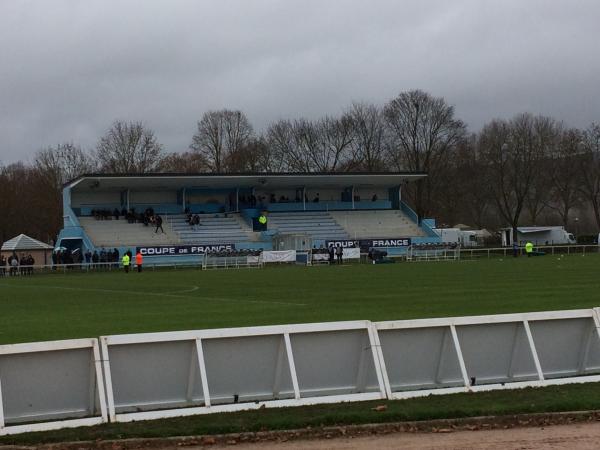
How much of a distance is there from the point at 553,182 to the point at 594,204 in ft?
17.6

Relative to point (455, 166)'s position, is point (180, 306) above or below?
below

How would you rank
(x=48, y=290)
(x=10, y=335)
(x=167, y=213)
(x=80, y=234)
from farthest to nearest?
(x=167, y=213), (x=80, y=234), (x=48, y=290), (x=10, y=335)

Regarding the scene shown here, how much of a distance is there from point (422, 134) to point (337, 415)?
86.7 metres

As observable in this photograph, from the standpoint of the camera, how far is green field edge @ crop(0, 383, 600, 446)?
8.58 m

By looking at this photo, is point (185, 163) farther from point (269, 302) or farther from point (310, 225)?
point (269, 302)

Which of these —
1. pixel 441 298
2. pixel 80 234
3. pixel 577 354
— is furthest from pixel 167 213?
pixel 577 354

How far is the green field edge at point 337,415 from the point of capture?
8.58 metres

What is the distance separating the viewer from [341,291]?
28.7m

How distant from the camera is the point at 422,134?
93812mm

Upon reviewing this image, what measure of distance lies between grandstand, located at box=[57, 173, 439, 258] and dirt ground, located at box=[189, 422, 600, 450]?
5712cm

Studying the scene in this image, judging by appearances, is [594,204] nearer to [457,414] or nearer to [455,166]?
[455,166]

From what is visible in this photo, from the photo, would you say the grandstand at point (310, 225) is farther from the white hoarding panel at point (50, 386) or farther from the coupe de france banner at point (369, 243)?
the white hoarding panel at point (50, 386)

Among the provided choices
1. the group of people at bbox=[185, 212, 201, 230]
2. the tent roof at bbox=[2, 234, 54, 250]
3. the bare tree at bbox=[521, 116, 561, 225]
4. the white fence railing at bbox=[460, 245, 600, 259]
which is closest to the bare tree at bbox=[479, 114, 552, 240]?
the bare tree at bbox=[521, 116, 561, 225]

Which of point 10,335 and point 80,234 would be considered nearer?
point 10,335
